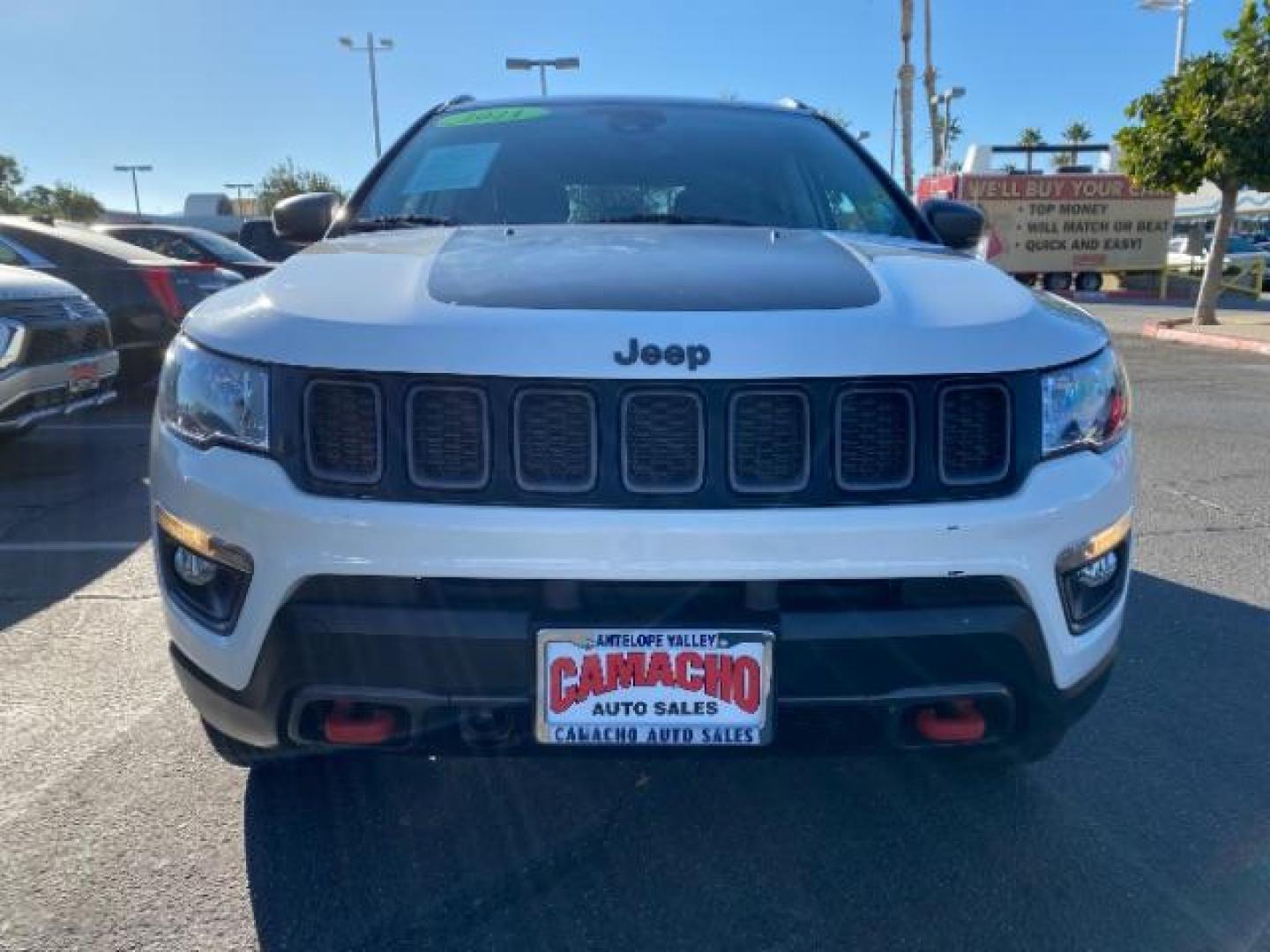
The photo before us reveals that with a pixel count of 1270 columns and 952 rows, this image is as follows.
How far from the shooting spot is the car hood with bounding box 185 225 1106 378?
1.84 meters

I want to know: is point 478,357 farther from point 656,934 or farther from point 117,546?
point 117,546

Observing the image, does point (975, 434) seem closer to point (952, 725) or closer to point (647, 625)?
point (952, 725)

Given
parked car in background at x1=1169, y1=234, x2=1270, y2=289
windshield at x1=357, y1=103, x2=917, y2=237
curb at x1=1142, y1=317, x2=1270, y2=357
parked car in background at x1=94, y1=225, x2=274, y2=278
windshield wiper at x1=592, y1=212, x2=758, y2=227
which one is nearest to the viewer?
windshield wiper at x1=592, y1=212, x2=758, y2=227

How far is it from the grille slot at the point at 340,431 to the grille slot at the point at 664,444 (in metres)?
0.47

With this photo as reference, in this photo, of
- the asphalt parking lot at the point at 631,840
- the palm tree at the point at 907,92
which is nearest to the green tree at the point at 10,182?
the palm tree at the point at 907,92

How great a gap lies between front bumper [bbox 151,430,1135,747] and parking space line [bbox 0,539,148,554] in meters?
3.12

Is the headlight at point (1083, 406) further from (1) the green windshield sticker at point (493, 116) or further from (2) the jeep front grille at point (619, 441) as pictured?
(1) the green windshield sticker at point (493, 116)

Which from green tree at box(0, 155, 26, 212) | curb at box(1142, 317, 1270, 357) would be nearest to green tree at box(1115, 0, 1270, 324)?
curb at box(1142, 317, 1270, 357)

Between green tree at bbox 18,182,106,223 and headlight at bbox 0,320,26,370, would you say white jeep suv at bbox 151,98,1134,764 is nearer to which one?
headlight at bbox 0,320,26,370

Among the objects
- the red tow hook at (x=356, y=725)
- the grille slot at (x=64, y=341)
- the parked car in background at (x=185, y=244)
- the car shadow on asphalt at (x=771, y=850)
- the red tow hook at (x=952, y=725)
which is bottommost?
the car shadow on asphalt at (x=771, y=850)

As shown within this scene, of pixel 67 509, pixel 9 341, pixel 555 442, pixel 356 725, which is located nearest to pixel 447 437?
pixel 555 442

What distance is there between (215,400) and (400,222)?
118cm

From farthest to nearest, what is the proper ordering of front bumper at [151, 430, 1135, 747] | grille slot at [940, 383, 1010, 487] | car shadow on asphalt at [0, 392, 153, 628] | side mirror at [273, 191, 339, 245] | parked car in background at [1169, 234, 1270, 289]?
parked car in background at [1169, 234, 1270, 289]
car shadow on asphalt at [0, 392, 153, 628]
side mirror at [273, 191, 339, 245]
grille slot at [940, 383, 1010, 487]
front bumper at [151, 430, 1135, 747]

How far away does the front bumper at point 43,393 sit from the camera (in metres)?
5.66
